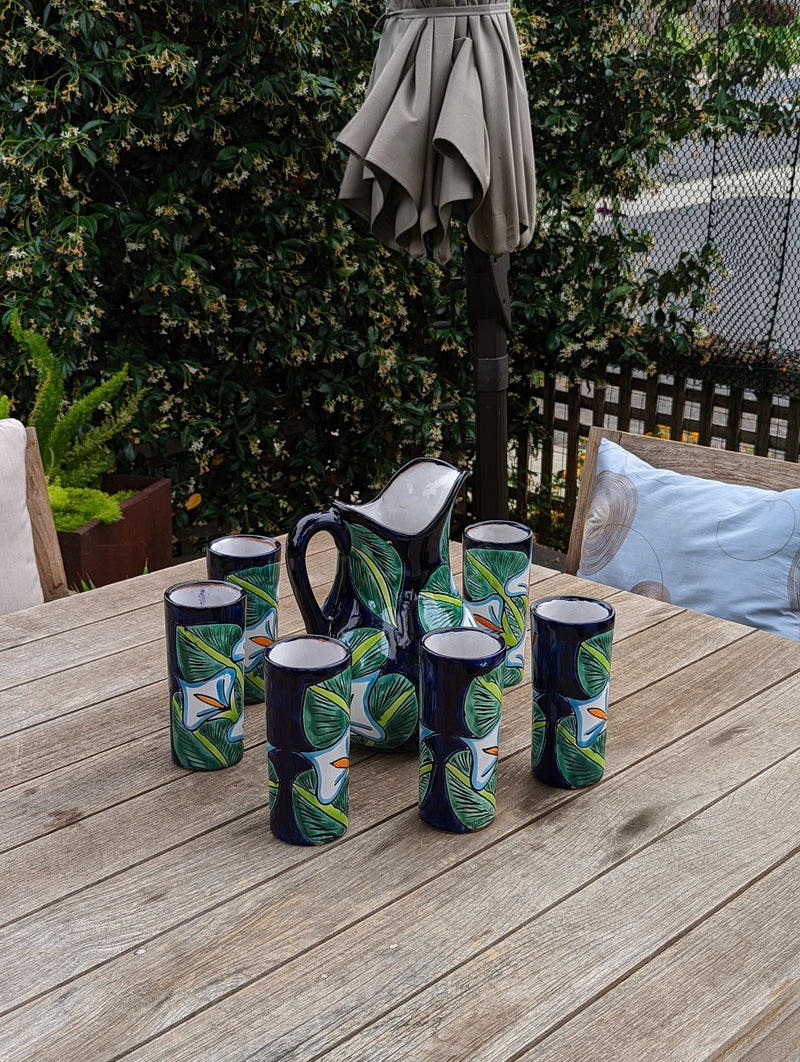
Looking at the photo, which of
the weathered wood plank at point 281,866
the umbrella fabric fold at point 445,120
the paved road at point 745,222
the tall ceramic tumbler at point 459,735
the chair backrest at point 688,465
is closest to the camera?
the weathered wood plank at point 281,866

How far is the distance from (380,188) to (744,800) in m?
1.72

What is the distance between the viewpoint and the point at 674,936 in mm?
873

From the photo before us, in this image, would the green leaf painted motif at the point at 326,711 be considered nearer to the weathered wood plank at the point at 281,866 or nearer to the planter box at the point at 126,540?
the weathered wood plank at the point at 281,866

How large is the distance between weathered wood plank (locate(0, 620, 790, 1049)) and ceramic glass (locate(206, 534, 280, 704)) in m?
0.19

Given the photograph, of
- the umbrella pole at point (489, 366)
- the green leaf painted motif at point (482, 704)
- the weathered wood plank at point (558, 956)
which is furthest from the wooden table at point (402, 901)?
the umbrella pole at point (489, 366)

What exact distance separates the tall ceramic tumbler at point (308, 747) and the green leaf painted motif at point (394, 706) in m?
0.10

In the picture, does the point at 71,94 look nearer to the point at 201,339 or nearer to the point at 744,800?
the point at 201,339

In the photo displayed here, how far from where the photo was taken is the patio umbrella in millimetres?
2264

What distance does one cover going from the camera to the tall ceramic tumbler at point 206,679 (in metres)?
1.06

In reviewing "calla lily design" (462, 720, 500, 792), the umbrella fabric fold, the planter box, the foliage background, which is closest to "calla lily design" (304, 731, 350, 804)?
"calla lily design" (462, 720, 500, 792)

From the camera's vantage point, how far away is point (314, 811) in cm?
98

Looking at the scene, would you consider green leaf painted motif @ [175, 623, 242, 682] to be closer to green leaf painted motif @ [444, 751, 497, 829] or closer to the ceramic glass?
the ceramic glass

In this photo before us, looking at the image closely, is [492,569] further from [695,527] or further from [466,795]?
[695,527]

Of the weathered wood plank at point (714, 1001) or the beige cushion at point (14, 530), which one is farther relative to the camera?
the beige cushion at point (14, 530)
